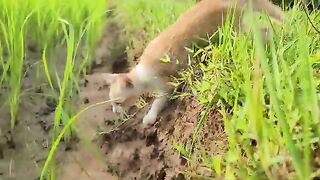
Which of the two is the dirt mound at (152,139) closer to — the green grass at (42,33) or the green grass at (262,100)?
the green grass at (262,100)

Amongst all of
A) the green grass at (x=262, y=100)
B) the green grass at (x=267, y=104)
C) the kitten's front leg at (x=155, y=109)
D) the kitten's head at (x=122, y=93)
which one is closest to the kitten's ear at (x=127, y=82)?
the kitten's head at (x=122, y=93)

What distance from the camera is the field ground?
0.94 meters

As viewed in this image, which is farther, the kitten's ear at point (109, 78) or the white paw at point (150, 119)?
the kitten's ear at point (109, 78)

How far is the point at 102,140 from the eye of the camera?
175 centimetres

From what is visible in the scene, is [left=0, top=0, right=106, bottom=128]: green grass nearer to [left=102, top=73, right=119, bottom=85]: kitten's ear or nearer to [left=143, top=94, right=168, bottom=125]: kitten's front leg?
[left=102, top=73, right=119, bottom=85]: kitten's ear

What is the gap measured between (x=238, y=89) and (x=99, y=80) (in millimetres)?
932

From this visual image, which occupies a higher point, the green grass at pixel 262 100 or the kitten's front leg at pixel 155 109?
the green grass at pixel 262 100

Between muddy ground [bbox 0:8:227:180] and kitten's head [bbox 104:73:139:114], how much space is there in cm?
3

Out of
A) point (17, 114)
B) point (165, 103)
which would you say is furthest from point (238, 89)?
point (17, 114)

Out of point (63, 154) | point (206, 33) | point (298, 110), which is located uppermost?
point (298, 110)

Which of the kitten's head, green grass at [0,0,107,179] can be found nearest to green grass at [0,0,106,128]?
green grass at [0,0,107,179]

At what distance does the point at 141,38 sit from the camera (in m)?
2.19

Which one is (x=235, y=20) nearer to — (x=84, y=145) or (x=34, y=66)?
(x=84, y=145)

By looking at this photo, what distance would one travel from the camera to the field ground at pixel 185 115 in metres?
0.94
